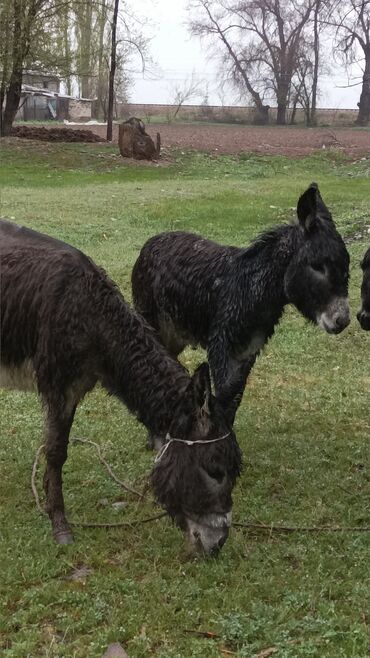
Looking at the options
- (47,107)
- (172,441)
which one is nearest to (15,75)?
(172,441)

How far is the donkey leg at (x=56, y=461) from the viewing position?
4.08 meters

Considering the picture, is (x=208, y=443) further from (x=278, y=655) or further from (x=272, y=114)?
(x=272, y=114)

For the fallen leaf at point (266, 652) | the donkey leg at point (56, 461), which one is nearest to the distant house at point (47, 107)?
the donkey leg at point (56, 461)

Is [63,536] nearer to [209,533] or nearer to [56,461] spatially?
[56,461]

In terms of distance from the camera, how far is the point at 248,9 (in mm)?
50625

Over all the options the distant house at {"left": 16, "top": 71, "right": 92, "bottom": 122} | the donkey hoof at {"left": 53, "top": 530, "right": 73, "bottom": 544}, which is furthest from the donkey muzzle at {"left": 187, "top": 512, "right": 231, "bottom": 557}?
the distant house at {"left": 16, "top": 71, "right": 92, "bottom": 122}

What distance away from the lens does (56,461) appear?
414 cm

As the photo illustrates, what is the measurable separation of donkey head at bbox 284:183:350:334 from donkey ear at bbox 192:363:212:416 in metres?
1.25

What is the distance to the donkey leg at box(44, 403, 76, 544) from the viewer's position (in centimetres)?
408

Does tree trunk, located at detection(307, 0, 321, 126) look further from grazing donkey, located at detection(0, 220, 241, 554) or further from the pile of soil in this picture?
grazing donkey, located at detection(0, 220, 241, 554)

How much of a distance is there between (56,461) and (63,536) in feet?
1.49

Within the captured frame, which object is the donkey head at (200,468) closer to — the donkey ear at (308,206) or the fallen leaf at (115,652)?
the fallen leaf at (115,652)

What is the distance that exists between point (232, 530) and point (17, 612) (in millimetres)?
1381

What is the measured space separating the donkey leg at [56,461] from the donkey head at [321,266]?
1649mm
